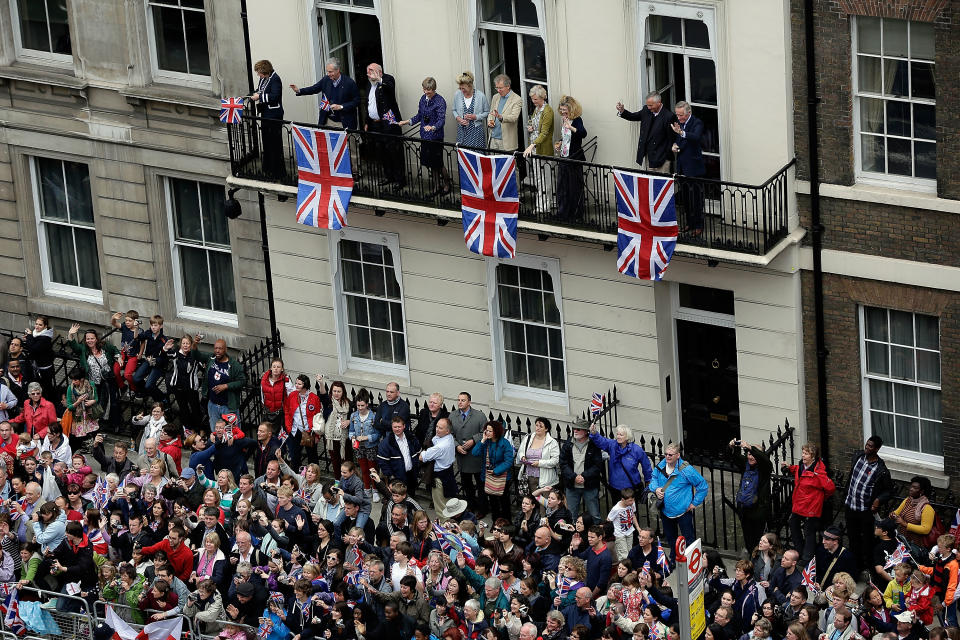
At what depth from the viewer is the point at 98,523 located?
3347 centimetres

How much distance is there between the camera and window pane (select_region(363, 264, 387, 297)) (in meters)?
37.8

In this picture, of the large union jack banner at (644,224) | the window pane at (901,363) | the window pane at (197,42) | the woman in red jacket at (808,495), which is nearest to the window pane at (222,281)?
the window pane at (197,42)

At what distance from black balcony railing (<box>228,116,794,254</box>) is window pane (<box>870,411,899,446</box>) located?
305cm

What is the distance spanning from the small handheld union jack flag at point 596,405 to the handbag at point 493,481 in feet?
5.37

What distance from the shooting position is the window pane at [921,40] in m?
32.0

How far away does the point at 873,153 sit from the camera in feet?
109

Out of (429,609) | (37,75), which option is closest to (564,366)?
(429,609)

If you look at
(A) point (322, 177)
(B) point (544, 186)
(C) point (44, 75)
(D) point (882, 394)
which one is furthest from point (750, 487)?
(C) point (44, 75)

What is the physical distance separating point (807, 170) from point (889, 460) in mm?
4394

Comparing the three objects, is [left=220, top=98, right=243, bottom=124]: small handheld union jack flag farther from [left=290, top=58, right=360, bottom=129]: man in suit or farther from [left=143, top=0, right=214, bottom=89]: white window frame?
[left=143, top=0, right=214, bottom=89]: white window frame

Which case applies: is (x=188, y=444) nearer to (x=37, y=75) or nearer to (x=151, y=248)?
(x=151, y=248)

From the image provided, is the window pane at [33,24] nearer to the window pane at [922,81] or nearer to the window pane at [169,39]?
the window pane at [169,39]

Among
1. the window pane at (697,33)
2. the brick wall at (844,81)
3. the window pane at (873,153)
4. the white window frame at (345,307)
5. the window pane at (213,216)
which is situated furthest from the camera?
the window pane at (213,216)

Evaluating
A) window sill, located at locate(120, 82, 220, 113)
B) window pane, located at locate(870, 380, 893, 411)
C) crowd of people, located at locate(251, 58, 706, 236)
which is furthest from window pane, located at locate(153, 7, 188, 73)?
window pane, located at locate(870, 380, 893, 411)
